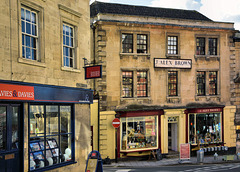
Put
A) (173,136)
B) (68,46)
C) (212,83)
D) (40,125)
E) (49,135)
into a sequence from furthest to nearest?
(212,83) < (173,136) < (68,46) < (49,135) < (40,125)

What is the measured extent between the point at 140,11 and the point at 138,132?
10573 mm

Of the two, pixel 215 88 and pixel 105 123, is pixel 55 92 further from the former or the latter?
pixel 215 88

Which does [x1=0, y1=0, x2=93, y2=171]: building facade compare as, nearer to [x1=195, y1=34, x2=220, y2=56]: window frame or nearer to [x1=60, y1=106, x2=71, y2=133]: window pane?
[x1=60, y1=106, x2=71, y2=133]: window pane

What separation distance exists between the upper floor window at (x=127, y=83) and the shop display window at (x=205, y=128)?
5.58 meters

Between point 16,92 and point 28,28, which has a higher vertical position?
point 28,28

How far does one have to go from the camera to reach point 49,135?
10594mm

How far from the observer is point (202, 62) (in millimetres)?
21484

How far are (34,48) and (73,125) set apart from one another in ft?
12.8

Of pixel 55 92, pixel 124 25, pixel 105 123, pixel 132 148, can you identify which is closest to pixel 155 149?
pixel 132 148

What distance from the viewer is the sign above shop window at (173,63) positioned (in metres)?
20.1

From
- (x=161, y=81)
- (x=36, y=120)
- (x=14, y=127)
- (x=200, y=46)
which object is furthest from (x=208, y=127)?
(x=14, y=127)

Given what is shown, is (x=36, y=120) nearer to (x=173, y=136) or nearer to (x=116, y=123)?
(x=116, y=123)

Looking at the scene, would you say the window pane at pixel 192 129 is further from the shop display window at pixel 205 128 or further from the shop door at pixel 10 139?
the shop door at pixel 10 139

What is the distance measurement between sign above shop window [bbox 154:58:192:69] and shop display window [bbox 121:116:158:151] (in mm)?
4071
